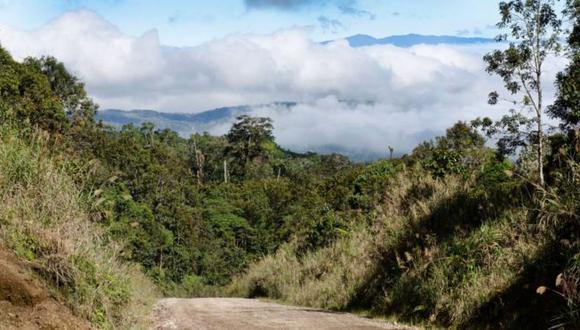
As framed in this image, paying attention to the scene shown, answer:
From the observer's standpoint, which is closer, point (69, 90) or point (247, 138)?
point (69, 90)

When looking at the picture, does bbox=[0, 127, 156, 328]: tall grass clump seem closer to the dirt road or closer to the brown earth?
the brown earth

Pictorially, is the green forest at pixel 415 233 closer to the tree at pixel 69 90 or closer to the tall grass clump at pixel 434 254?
the tall grass clump at pixel 434 254

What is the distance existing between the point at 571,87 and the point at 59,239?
10.1 meters

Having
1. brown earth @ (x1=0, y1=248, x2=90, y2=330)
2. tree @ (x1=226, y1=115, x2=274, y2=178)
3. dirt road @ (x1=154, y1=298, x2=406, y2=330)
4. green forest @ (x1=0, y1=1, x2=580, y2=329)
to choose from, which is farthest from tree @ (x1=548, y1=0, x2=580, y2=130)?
tree @ (x1=226, y1=115, x2=274, y2=178)

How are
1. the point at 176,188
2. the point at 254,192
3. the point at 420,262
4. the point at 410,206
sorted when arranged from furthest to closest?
1. the point at 254,192
2. the point at 176,188
3. the point at 410,206
4. the point at 420,262

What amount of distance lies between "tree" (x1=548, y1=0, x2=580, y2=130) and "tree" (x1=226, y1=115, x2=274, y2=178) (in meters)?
115

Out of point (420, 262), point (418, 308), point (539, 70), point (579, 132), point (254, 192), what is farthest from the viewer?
point (254, 192)

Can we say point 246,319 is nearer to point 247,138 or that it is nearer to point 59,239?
point 59,239

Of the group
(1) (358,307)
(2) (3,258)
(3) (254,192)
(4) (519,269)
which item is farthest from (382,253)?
(3) (254,192)

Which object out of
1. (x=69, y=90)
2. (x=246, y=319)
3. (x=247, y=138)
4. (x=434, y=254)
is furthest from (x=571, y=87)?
(x=247, y=138)

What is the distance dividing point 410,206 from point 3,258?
11.0 m

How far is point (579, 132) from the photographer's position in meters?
9.95

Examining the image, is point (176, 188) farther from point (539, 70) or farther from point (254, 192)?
point (539, 70)

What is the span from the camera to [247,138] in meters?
131
